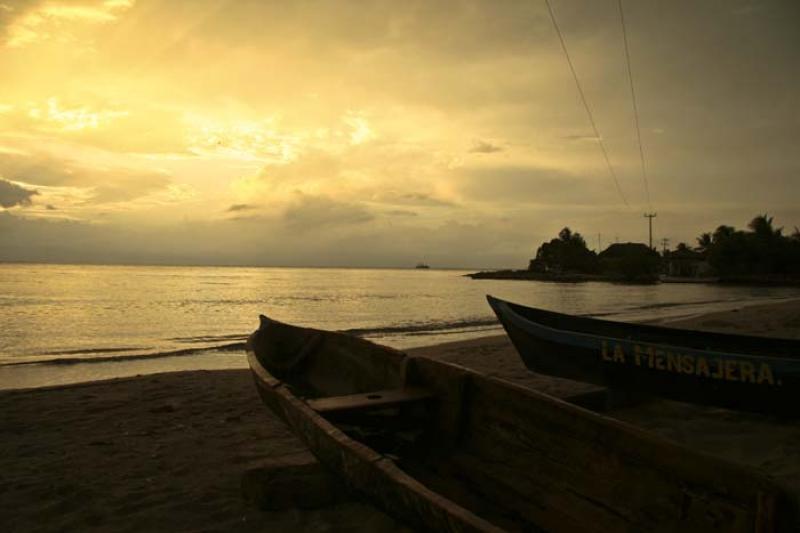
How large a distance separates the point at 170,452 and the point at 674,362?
15.5ft

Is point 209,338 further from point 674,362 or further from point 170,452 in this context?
point 674,362

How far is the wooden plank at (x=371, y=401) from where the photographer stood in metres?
3.47

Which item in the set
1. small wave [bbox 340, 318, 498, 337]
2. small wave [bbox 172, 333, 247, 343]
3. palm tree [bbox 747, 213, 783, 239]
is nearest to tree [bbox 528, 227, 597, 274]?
palm tree [bbox 747, 213, 783, 239]

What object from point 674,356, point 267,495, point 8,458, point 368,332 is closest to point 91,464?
point 8,458

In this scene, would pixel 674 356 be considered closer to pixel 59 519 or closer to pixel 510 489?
pixel 510 489

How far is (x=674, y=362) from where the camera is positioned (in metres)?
4.57

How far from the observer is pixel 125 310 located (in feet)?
80.5

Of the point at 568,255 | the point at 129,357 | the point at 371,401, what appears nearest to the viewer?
the point at 371,401

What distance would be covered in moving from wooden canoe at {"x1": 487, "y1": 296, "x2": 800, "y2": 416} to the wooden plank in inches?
92.0

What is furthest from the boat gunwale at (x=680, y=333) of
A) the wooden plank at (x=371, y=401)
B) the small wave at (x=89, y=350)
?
the small wave at (x=89, y=350)

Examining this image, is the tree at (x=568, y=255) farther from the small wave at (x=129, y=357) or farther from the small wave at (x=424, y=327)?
the small wave at (x=129, y=357)

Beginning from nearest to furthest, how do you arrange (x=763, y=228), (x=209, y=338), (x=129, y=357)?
(x=129, y=357)
(x=209, y=338)
(x=763, y=228)

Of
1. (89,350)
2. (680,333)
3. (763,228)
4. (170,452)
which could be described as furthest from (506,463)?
(763,228)

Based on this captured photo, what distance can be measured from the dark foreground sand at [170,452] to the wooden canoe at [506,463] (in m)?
0.54
